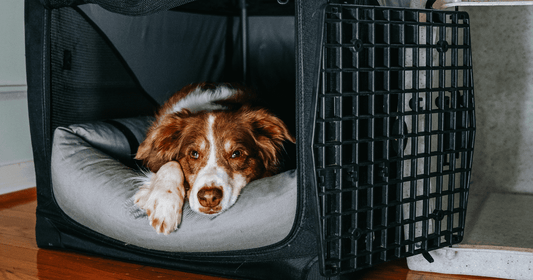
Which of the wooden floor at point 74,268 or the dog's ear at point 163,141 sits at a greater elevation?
the dog's ear at point 163,141

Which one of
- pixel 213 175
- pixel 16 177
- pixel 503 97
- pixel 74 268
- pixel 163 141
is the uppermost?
pixel 503 97

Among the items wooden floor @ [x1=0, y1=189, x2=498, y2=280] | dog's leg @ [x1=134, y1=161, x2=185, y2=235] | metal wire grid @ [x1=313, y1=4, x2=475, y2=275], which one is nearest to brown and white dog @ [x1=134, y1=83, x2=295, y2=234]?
dog's leg @ [x1=134, y1=161, x2=185, y2=235]

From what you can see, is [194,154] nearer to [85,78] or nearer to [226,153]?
[226,153]

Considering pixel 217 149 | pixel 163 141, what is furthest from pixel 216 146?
pixel 163 141

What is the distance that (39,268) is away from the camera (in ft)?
4.96

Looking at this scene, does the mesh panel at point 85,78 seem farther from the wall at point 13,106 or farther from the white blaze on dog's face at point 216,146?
the wall at point 13,106

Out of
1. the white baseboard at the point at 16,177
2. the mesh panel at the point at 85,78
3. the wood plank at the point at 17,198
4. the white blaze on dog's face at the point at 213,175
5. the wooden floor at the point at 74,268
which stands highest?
the mesh panel at the point at 85,78

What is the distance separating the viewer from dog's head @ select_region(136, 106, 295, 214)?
4.66 feet

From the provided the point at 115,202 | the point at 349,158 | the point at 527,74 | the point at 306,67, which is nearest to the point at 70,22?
the point at 115,202

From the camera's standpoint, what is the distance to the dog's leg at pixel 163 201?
1347mm

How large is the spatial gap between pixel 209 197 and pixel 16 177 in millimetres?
1784

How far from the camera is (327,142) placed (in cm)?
111

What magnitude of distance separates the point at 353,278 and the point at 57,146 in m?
1.17

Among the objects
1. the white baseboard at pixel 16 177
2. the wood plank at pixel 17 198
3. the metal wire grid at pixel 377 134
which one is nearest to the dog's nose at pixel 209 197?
the metal wire grid at pixel 377 134
